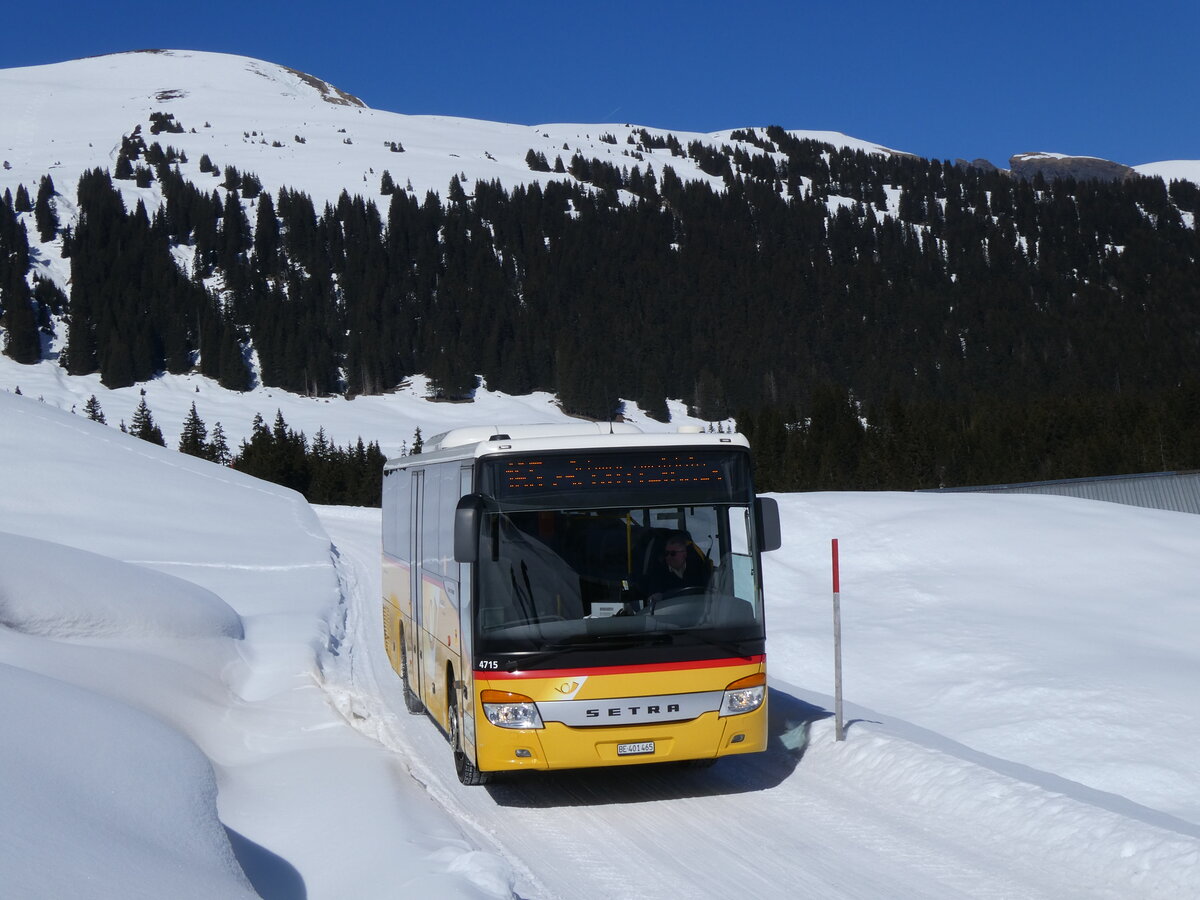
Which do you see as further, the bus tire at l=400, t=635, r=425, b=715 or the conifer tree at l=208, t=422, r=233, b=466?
the conifer tree at l=208, t=422, r=233, b=466

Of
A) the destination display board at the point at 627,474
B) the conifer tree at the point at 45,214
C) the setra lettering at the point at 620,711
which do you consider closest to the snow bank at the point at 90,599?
the destination display board at the point at 627,474

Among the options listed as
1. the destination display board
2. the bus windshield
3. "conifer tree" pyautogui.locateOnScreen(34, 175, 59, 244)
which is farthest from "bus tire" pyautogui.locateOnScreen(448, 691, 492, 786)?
"conifer tree" pyautogui.locateOnScreen(34, 175, 59, 244)

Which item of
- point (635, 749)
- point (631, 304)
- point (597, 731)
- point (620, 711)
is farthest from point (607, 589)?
point (631, 304)

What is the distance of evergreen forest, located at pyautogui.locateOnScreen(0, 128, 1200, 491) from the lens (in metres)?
132

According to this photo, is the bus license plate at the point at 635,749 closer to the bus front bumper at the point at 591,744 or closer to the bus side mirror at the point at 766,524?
the bus front bumper at the point at 591,744

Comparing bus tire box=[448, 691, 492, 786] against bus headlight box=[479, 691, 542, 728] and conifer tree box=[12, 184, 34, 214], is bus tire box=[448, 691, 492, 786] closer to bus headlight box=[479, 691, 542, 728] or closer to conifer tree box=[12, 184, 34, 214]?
bus headlight box=[479, 691, 542, 728]

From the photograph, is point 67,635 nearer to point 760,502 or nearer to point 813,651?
point 760,502

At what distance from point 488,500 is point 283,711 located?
4.99m

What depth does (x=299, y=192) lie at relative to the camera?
7087 inches

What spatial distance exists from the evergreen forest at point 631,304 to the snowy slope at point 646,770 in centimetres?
8268

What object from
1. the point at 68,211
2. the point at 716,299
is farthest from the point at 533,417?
the point at 68,211

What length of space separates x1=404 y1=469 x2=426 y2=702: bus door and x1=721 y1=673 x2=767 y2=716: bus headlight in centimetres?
375

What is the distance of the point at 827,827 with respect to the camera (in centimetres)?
759

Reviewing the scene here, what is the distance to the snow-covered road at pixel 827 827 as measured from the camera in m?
6.39
